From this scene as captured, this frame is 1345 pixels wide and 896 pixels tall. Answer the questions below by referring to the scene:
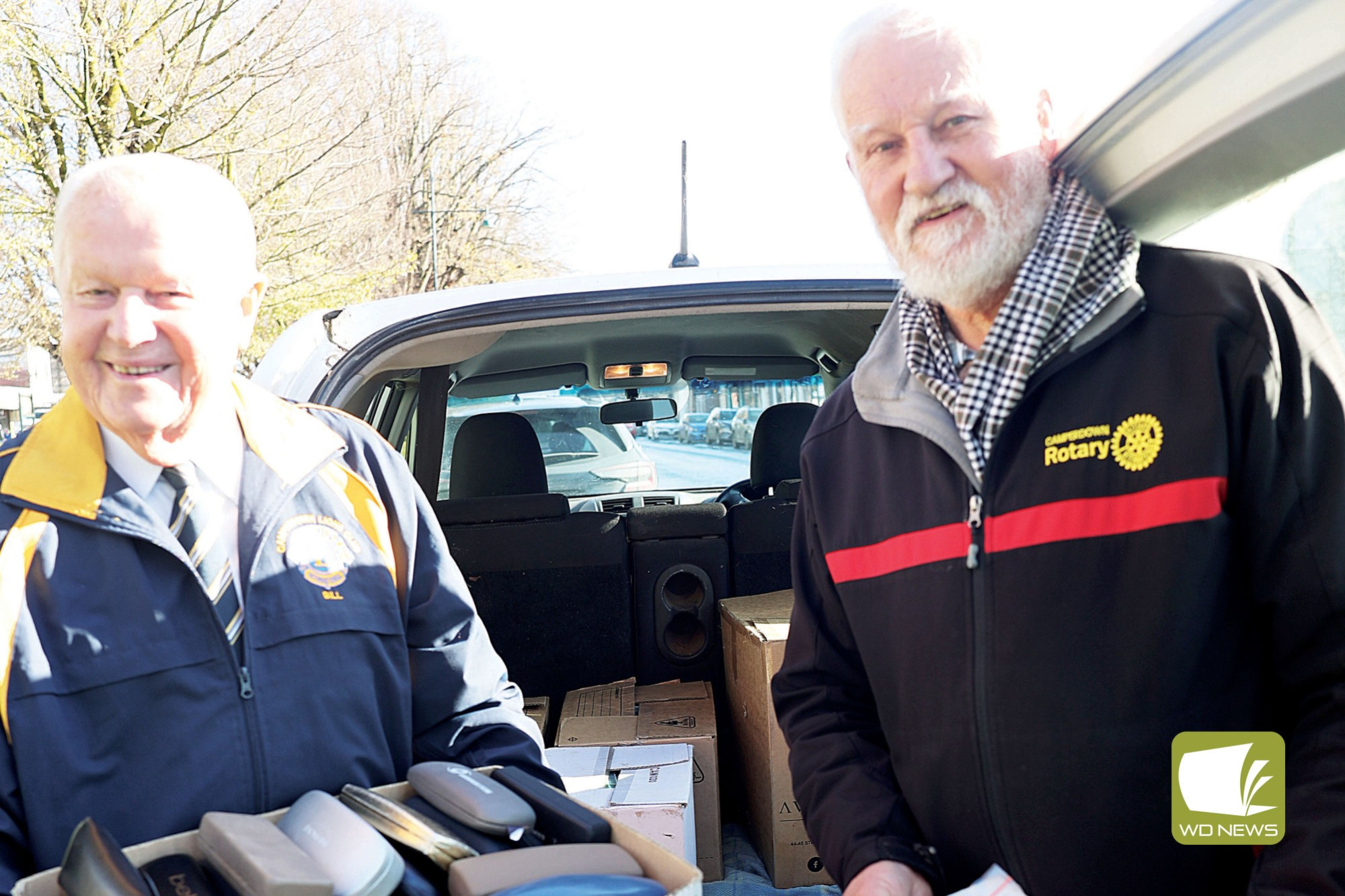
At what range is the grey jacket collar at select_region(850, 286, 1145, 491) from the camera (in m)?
1.34

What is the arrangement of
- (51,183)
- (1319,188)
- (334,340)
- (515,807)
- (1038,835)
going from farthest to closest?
(51,183)
(334,340)
(1038,835)
(515,807)
(1319,188)

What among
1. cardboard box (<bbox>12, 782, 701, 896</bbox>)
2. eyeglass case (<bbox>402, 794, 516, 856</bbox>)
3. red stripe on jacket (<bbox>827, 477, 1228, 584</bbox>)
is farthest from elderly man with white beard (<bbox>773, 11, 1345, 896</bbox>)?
eyeglass case (<bbox>402, 794, 516, 856</bbox>)

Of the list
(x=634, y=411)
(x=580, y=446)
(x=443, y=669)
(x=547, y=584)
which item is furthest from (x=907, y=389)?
(x=580, y=446)

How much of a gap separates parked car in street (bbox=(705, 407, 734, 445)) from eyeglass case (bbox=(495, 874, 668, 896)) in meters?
3.81

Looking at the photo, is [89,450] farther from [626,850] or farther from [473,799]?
[626,850]

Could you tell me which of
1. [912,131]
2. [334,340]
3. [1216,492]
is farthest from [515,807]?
[334,340]

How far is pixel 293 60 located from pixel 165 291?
36.9ft

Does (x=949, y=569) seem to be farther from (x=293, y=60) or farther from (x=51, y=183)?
(x=293, y=60)

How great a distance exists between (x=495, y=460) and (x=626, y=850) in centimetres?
275

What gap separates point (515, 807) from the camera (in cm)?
123

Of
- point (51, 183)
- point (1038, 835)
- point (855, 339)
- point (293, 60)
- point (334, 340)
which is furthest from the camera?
point (293, 60)

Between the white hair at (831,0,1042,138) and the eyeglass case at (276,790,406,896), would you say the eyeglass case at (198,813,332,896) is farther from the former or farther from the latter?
the white hair at (831,0,1042,138)

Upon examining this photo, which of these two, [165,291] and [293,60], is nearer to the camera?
[165,291]

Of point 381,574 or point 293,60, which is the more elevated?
point 293,60
